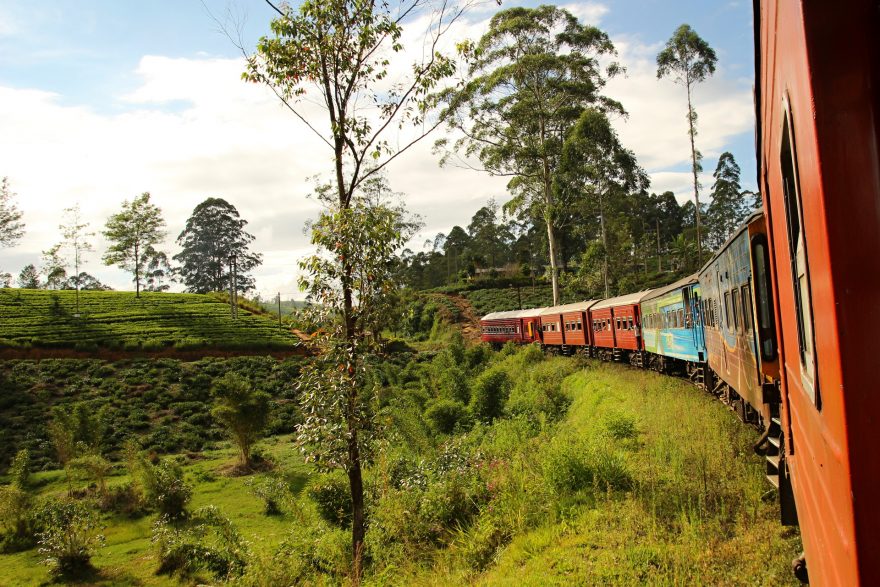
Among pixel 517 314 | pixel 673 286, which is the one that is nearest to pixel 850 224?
pixel 673 286

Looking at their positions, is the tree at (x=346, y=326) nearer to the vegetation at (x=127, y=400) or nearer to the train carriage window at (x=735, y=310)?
the train carriage window at (x=735, y=310)

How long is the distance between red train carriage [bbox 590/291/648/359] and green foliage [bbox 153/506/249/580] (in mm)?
14124

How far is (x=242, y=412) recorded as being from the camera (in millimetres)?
21109

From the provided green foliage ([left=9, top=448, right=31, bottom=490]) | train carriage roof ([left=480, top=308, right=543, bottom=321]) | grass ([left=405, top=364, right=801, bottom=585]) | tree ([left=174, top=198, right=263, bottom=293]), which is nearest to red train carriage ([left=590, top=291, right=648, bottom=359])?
train carriage roof ([left=480, top=308, right=543, bottom=321])

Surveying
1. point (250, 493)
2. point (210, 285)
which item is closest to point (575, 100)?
point (250, 493)

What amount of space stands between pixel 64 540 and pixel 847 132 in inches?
650

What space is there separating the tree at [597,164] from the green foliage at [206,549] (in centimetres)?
2208

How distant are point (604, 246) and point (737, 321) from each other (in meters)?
29.0

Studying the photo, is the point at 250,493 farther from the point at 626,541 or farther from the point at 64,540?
the point at 626,541

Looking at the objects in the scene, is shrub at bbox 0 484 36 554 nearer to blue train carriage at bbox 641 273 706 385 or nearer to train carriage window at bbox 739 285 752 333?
blue train carriage at bbox 641 273 706 385

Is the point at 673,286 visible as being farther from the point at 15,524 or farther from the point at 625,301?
the point at 15,524

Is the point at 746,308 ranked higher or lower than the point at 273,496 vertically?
higher

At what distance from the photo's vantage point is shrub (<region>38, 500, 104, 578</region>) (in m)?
13.2

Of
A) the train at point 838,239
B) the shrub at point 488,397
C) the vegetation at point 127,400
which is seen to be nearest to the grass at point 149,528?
the vegetation at point 127,400
